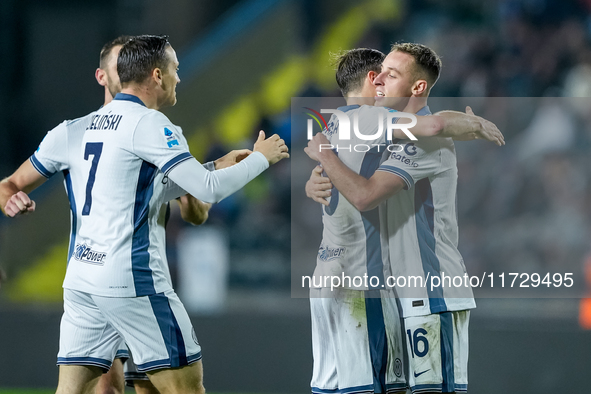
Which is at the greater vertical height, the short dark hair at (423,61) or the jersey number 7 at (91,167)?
the short dark hair at (423,61)

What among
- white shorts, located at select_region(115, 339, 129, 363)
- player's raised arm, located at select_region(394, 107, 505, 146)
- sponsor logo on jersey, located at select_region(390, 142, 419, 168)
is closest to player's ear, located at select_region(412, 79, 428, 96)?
player's raised arm, located at select_region(394, 107, 505, 146)

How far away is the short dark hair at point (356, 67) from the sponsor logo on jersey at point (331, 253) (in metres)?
0.79

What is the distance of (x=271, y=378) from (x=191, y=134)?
4.36 meters

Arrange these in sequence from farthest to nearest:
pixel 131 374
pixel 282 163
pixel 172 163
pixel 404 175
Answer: pixel 282 163 < pixel 131 374 < pixel 404 175 < pixel 172 163

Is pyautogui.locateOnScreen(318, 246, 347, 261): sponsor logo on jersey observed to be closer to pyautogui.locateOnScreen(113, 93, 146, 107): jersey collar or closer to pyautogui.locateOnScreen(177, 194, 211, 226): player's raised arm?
pyautogui.locateOnScreen(177, 194, 211, 226): player's raised arm

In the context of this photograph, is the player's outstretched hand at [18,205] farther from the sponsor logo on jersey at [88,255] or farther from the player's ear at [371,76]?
the player's ear at [371,76]

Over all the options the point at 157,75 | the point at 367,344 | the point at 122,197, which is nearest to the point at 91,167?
the point at 122,197

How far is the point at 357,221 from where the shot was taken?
3643 mm

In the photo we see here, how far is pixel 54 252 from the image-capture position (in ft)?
28.4

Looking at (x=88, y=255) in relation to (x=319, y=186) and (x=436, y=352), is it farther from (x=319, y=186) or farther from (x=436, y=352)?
(x=436, y=352)

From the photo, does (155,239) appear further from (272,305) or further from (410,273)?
(272,305)

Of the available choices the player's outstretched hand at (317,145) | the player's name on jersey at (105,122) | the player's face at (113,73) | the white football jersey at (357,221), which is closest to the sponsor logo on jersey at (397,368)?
the white football jersey at (357,221)

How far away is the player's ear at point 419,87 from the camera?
11.8 ft

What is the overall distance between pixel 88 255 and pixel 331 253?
44.8 inches
